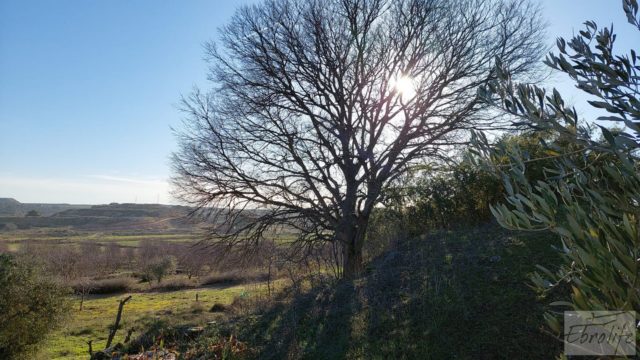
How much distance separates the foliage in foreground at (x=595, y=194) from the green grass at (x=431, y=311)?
4.20 metres

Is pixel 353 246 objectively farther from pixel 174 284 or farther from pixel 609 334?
pixel 174 284

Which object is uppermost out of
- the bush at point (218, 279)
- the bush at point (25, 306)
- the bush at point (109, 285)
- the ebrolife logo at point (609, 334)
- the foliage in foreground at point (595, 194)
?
the foliage in foreground at point (595, 194)

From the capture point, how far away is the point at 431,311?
268 inches

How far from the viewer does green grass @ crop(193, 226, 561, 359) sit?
18.7 ft

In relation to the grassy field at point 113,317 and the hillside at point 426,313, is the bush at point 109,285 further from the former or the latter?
the hillside at point 426,313

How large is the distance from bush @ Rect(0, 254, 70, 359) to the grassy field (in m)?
1.08

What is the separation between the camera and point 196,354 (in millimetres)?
8398

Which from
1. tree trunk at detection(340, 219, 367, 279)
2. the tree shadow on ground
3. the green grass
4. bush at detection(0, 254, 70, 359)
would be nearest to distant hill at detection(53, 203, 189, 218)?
bush at detection(0, 254, 70, 359)

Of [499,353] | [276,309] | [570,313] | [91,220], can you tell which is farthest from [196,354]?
[91,220]

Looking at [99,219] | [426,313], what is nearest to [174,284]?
[426,313]

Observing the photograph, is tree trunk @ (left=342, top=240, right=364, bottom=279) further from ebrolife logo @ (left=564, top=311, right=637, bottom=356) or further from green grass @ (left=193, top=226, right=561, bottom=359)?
ebrolife logo @ (left=564, top=311, right=637, bottom=356)

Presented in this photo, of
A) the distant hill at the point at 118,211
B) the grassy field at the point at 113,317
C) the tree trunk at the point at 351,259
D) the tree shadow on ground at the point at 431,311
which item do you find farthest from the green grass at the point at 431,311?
the distant hill at the point at 118,211

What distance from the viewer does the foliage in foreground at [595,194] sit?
139cm

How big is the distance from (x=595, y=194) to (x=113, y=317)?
110 feet
